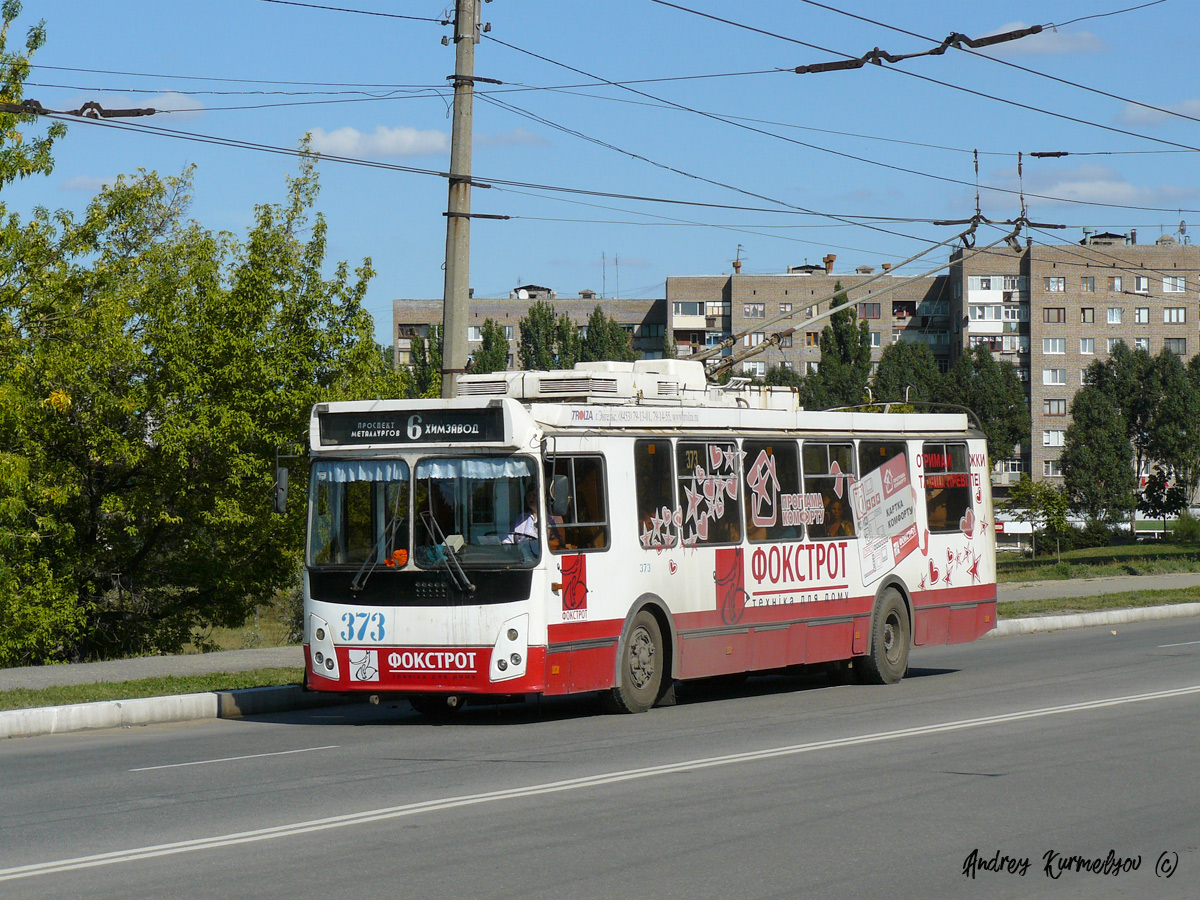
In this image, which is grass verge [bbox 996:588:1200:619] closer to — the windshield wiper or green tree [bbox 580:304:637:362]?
the windshield wiper

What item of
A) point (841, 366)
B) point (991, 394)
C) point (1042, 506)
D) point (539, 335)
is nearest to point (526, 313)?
point (539, 335)

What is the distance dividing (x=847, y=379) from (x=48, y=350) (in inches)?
3196

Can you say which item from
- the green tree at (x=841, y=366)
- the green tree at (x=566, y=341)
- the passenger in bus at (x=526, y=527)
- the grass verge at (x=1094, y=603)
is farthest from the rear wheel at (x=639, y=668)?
the green tree at (x=566, y=341)

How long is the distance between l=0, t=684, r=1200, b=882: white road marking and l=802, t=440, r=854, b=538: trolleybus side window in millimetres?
3505

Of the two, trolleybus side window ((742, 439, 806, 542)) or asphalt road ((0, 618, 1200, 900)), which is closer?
asphalt road ((0, 618, 1200, 900))

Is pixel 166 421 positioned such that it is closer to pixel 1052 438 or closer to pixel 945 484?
pixel 945 484

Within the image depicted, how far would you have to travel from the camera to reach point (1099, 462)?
95.8 metres

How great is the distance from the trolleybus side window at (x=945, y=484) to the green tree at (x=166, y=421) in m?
11.7

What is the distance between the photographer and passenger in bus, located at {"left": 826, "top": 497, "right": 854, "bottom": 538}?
646 inches

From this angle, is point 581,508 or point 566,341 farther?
point 566,341

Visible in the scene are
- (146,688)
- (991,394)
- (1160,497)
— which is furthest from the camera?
(991,394)

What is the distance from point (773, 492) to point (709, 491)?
102 cm

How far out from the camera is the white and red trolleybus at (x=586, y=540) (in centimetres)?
1298

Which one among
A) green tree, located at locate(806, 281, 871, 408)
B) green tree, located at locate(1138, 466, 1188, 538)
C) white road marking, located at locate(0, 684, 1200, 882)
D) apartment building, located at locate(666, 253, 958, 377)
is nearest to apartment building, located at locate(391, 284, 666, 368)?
apartment building, located at locate(666, 253, 958, 377)
